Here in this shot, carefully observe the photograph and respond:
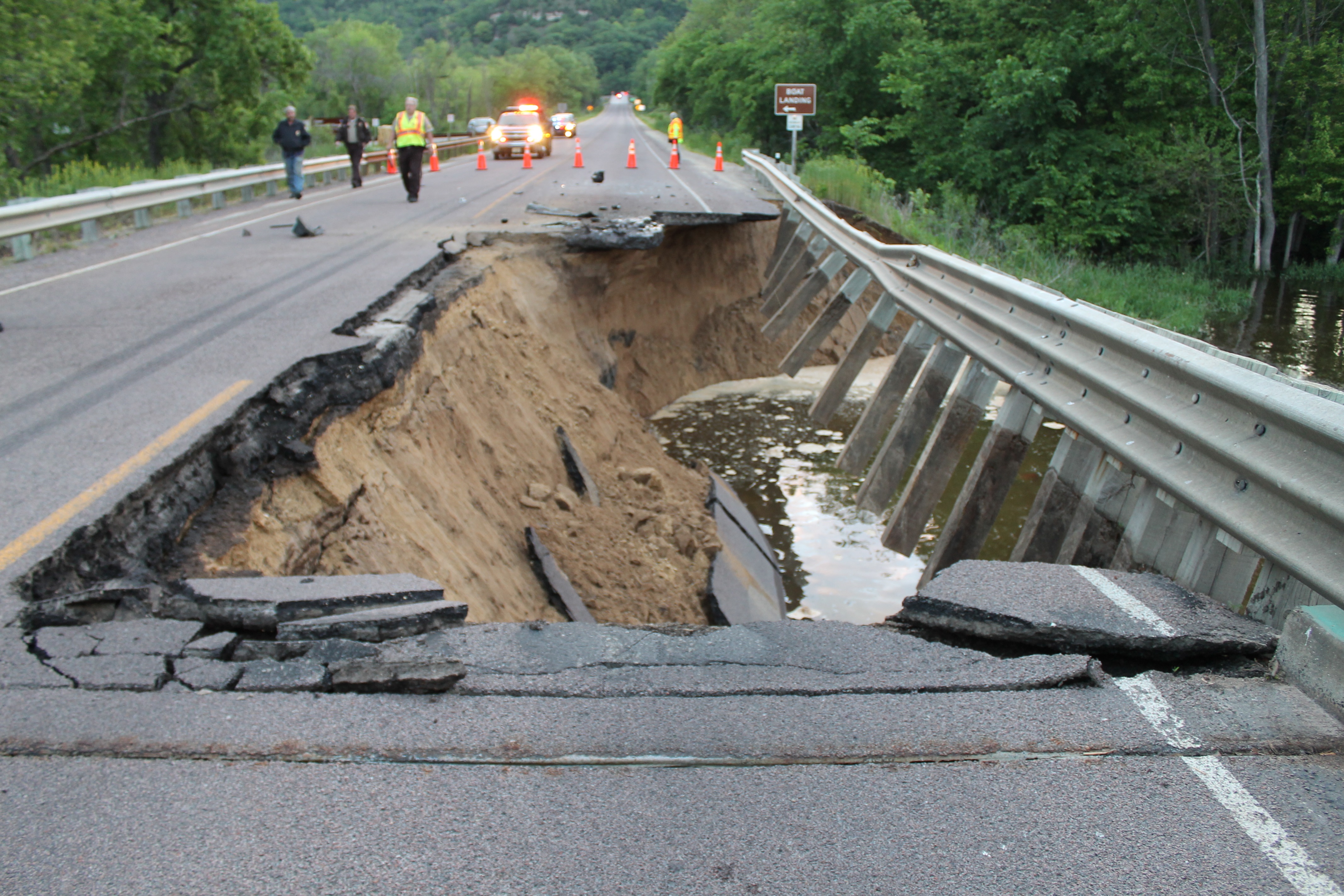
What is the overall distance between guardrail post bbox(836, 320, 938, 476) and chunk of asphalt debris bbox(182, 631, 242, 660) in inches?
188

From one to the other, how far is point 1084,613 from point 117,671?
3.25m

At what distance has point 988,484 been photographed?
5.20m

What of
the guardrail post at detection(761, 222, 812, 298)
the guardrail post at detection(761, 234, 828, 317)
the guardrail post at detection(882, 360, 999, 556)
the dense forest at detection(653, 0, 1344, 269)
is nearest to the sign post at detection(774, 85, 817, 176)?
the dense forest at detection(653, 0, 1344, 269)

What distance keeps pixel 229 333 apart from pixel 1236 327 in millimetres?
16865

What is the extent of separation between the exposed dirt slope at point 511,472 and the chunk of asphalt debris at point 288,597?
80 centimetres

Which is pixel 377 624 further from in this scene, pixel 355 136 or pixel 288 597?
pixel 355 136

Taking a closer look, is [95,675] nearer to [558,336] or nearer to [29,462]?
[29,462]

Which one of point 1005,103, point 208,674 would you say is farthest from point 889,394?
point 1005,103

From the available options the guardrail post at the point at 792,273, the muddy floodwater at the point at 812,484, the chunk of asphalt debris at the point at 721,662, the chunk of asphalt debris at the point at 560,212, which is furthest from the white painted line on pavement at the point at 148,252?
the chunk of asphalt debris at the point at 721,662

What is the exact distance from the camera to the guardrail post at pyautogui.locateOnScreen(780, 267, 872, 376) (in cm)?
963

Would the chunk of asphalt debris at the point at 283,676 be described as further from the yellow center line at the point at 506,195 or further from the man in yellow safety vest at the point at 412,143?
the man in yellow safety vest at the point at 412,143

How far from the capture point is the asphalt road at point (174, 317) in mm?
5156

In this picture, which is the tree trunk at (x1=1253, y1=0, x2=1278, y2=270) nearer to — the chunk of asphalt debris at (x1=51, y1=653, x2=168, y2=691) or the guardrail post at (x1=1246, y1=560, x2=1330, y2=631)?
the guardrail post at (x1=1246, y1=560, x2=1330, y2=631)

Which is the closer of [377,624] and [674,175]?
[377,624]
